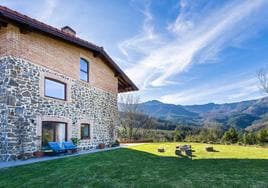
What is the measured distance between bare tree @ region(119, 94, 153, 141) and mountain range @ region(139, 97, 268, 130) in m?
9.32

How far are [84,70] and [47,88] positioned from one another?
332 cm

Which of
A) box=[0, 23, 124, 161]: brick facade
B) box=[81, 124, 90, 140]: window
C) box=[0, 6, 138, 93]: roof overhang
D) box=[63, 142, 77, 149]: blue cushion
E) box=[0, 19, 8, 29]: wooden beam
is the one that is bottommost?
box=[63, 142, 77, 149]: blue cushion

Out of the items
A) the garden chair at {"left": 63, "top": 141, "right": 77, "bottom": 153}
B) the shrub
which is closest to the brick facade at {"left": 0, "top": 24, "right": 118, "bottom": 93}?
the garden chair at {"left": 63, "top": 141, "right": 77, "bottom": 153}

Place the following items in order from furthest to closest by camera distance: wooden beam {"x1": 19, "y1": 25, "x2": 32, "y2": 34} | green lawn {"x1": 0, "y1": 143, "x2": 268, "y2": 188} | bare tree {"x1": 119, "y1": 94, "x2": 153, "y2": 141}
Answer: bare tree {"x1": 119, "y1": 94, "x2": 153, "y2": 141} → wooden beam {"x1": 19, "y1": 25, "x2": 32, "y2": 34} → green lawn {"x1": 0, "y1": 143, "x2": 268, "y2": 188}

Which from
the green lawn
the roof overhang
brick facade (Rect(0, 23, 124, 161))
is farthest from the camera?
brick facade (Rect(0, 23, 124, 161))

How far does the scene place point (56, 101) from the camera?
11.0 meters

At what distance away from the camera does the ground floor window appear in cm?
1034

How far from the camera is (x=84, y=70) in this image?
1361 centimetres

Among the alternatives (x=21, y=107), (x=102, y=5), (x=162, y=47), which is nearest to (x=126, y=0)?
(x=102, y=5)

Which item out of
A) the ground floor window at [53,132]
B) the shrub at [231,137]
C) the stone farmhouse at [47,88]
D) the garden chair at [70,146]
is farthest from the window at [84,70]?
the shrub at [231,137]

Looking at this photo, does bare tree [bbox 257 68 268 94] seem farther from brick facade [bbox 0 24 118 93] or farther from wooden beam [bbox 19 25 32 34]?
wooden beam [bbox 19 25 32 34]

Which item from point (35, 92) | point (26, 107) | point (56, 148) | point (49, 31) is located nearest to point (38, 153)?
point (56, 148)

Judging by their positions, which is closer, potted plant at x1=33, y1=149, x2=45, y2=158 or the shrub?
potted plant at x1=33, y1=149, x2=45, y2=158

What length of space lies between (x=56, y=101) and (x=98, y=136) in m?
4.40
